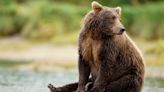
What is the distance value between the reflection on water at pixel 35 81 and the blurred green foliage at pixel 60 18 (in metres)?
6.12

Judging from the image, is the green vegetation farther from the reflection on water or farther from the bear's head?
the bear's head

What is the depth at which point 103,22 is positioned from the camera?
34.0 ft

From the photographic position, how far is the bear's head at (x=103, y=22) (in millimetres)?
10289

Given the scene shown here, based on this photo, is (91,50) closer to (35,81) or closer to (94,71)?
(94,71)

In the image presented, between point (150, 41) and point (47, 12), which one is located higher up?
point (47, 12)

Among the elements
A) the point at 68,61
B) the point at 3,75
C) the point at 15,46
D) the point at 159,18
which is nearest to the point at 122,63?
the point at 3,75

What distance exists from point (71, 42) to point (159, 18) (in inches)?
129

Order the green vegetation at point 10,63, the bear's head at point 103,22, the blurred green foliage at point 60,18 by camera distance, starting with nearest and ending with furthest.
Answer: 1. the bear's head at point 103,22
2. the green vegetation at point 10,63
3. the blurred green foliage at point 60,18

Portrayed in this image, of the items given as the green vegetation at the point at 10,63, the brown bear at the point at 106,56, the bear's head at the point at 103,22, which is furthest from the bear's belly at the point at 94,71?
the green vegetation at the point at 10,63

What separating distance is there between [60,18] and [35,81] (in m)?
12.3

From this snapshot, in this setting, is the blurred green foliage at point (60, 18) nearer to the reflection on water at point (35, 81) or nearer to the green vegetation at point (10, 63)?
the green vegetation at point (10, 63)

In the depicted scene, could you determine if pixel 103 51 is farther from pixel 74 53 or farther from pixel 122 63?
pixel 74 53

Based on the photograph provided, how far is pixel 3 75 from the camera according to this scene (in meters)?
17.5

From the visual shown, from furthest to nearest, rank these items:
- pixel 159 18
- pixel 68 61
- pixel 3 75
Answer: pixel 159 18, pixel 68 61, pixel 3 75
